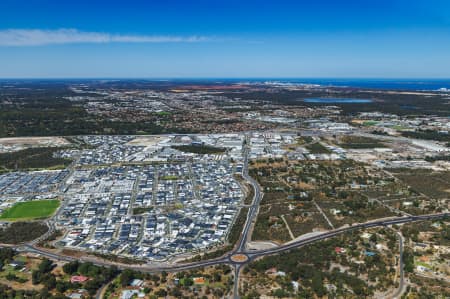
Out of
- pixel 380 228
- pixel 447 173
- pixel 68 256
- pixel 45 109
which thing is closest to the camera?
pixel 68 256

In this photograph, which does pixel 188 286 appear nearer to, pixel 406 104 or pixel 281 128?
pixel 281 128

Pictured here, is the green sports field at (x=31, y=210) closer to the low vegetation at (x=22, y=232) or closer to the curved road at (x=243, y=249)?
the low vegetation at (x=22, y=232)

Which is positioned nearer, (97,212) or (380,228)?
(380,228)

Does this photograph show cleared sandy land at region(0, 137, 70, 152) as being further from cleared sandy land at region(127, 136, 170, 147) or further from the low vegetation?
the low vegetation

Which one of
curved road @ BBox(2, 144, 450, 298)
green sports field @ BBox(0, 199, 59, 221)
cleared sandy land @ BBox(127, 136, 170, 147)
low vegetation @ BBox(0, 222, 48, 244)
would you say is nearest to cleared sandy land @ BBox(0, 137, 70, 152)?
cleared sandy land @ BBox(127, 136, 170, 147)

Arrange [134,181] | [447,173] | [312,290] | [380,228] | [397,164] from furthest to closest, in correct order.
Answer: [397,164]
[447,173]
[134,181]
[380,228]
[312,290]

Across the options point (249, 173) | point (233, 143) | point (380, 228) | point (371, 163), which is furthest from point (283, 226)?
point (233, 143)

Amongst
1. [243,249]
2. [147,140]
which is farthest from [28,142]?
[243,249]
